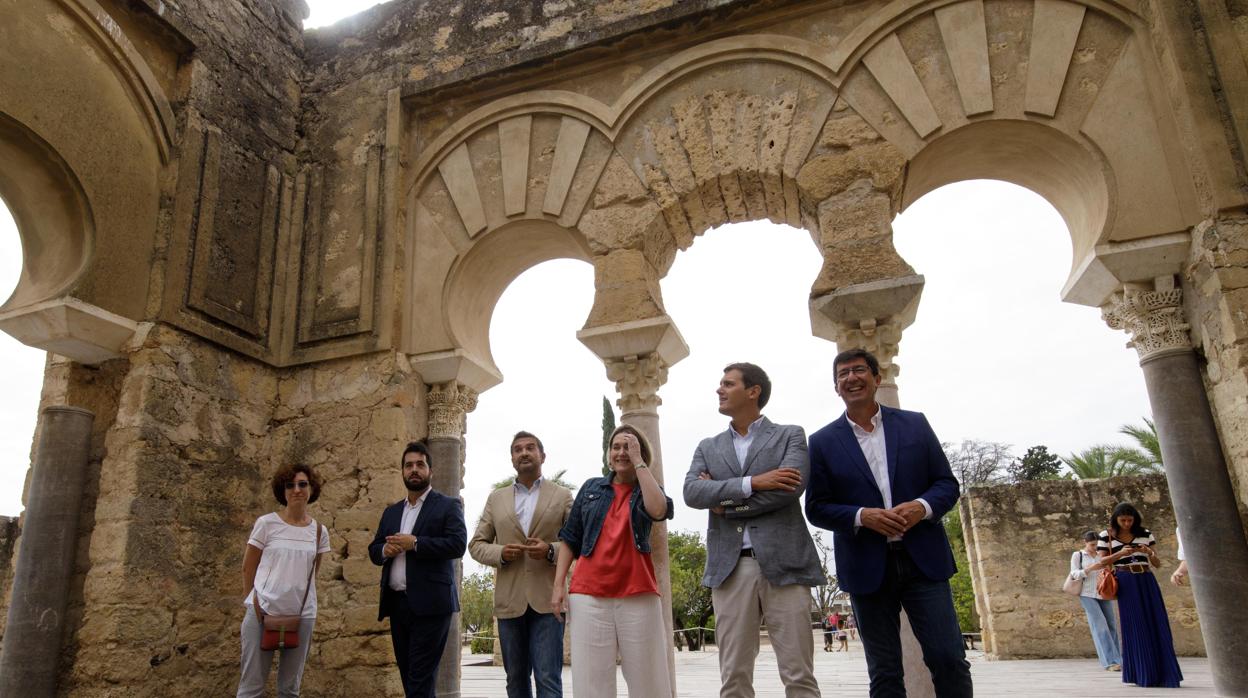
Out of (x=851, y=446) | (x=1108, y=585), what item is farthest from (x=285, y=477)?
(x=1108, y=585)

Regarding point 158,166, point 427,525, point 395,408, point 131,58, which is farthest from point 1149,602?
point 131,58

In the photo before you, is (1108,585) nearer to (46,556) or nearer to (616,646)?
(616,646)

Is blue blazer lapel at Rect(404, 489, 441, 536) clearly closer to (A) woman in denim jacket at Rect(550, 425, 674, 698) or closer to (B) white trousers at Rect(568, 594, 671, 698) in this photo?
(A) woman in denim jacket at Rect(550, 425, 674, 698)

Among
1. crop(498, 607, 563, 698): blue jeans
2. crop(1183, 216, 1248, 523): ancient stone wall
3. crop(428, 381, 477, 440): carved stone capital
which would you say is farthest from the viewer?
crop(428, 381, 477, 440): carved stone capital

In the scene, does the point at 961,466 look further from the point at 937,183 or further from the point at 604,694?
the point at 604,694

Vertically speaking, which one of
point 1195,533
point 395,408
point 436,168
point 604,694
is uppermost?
point 436,168

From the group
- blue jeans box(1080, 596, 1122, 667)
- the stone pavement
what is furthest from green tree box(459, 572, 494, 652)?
blue jeans box(1080, 596, 1122, 667)

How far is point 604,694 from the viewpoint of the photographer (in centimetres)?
309

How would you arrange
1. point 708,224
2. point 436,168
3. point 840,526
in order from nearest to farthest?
1. point 840,526
2. point 708,224
3. point 436,168

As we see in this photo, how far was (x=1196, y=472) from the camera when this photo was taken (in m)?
4.18

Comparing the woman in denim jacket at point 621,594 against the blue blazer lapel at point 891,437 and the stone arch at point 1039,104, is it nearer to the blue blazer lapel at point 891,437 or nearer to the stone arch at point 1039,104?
the blue blazer lapel at point 891,437

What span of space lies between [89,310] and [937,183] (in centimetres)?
562

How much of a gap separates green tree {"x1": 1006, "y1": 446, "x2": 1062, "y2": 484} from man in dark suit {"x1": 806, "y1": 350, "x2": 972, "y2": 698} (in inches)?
1390

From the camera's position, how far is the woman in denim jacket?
3.10 m
